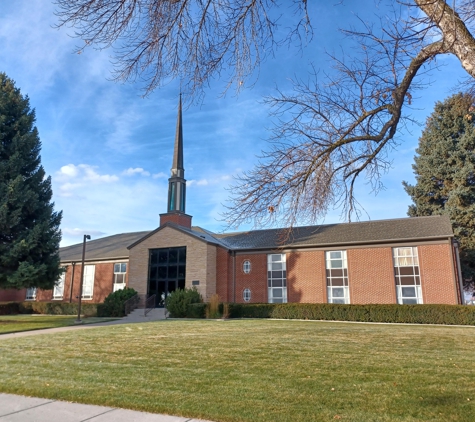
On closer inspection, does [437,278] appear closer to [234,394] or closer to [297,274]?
[297,274]

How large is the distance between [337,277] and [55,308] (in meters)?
20.7

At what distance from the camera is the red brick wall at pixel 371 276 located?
80.9 ft

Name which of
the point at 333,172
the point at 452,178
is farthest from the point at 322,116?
the point at 452,178

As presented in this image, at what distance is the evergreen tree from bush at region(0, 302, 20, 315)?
452 inches

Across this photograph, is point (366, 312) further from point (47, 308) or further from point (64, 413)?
point (47, 308)

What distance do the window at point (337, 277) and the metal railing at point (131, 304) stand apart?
13875 millimetres

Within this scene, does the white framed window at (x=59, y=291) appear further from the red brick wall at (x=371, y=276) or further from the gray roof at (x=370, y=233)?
the red brick wall at (x=371, y=276)

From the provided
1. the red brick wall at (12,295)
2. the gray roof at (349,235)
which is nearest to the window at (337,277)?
the gray roof at (349,235)

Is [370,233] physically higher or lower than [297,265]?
higher

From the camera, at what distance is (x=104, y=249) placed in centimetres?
3631

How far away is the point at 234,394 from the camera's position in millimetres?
5375

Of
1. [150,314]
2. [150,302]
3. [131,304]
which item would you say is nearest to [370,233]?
[150,314]

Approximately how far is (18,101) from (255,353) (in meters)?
21.9

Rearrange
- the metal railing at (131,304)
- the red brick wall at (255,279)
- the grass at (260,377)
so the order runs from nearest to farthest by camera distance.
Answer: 1. the grass at (260,377)
2. the metal railing at (131,304)
3. the red brick wall at (255,279)
